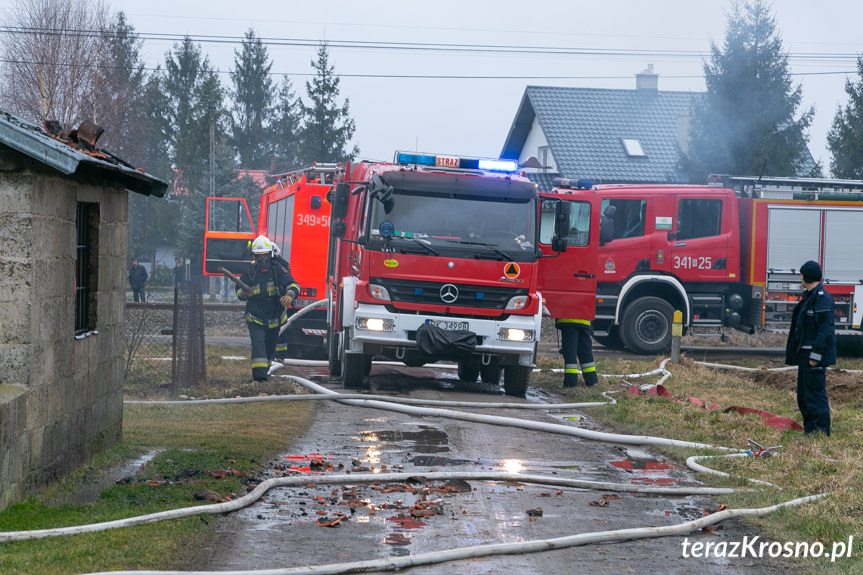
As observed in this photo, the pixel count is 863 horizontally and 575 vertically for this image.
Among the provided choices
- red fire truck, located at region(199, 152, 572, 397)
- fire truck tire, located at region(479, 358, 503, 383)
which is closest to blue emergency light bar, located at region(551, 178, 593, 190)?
red fire truck, located at region(199, 152, 572, 397)

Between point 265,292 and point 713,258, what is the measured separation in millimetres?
9062

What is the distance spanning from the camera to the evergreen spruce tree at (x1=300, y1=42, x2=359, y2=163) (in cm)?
5033

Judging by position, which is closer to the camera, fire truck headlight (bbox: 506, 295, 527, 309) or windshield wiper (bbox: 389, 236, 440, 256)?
windshield wiper (bbox: 389, 236, 440, 256)

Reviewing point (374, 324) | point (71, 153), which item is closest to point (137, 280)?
point (374, 324)

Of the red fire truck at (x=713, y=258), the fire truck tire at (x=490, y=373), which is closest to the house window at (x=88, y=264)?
the fire truck tire at (x=490, y=373)

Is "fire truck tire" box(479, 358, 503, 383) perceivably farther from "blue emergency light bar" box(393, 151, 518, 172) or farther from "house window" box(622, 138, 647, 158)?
"house window" box(622, 138, 647, 158)

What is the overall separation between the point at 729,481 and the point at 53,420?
4.56 m

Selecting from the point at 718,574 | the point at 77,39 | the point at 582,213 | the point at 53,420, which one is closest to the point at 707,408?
the point at 582,213

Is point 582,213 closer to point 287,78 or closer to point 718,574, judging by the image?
point 718,574

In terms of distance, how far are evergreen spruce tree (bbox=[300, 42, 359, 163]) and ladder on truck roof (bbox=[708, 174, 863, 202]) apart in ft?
107

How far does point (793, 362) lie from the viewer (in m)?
9.26

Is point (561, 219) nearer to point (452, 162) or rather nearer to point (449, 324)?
point (452, 162)

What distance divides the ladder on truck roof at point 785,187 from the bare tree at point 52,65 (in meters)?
26.3

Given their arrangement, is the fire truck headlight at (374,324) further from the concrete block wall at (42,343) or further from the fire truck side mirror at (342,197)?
the concrete block wall at (42,343)
